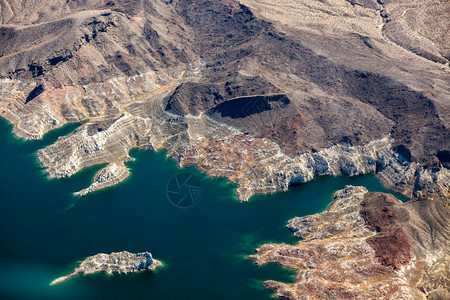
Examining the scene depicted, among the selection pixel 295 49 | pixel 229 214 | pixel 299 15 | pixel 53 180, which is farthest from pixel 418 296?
pixel 299 15

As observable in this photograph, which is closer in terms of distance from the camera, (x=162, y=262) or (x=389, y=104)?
(x=162, y=262)

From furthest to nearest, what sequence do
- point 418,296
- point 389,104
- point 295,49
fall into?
point 295,49, point 389,104, point 418,296

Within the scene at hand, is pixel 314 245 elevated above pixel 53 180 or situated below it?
above

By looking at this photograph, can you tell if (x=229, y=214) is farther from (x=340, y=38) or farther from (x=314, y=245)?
(x=340, y=38)

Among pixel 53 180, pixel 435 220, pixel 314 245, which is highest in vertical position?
pixel 435 220

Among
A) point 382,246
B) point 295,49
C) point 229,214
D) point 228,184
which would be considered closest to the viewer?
point 382,246

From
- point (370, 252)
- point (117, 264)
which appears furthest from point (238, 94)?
point (117, 264)

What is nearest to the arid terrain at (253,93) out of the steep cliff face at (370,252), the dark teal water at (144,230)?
the steep cliff face at (370,252)
